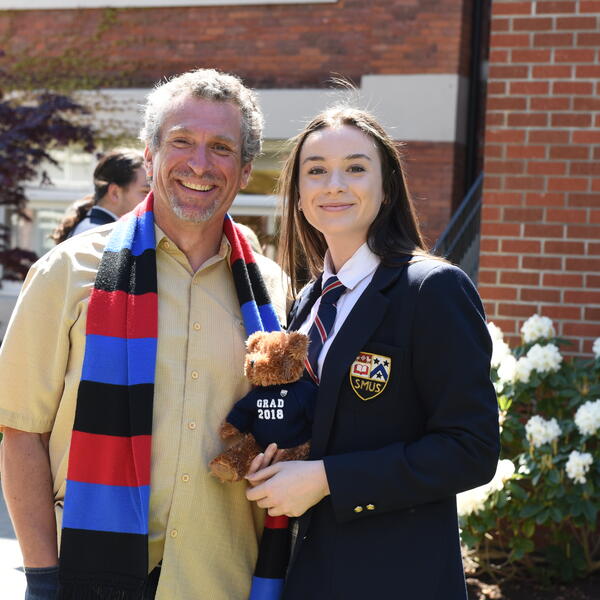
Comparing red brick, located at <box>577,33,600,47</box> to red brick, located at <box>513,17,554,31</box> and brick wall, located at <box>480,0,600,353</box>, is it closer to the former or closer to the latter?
brick wall, located at <box>480,0,600,353</box>

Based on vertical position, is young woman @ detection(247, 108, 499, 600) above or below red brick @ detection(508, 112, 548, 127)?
below

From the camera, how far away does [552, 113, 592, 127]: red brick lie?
5.29 m

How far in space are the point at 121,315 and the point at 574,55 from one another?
3.77m

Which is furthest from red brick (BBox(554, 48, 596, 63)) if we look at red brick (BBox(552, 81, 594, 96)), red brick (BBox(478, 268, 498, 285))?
red brick (BBox(478, 268, 498, 285))

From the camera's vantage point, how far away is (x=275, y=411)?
2.53 m

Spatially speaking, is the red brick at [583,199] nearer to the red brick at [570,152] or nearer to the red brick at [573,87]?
the red brick at [570,152]

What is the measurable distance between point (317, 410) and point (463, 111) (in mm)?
7125

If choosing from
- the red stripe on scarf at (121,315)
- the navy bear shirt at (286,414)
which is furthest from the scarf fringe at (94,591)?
the red stripe on scarf at (121,315)

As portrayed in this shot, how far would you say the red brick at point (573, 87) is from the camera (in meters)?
5.29

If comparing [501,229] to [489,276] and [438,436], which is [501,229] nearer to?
[489,276]

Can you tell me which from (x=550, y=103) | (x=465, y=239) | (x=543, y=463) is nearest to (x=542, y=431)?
(x=543, y=463)

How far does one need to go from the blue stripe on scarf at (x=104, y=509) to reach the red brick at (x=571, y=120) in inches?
150

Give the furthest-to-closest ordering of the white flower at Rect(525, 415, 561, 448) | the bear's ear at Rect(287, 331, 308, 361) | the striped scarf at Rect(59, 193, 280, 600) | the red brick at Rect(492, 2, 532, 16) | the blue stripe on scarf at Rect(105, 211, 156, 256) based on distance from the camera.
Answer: the red brick at Rect(492, 2, 532, 16)
the white flower at Rect(525, 415, 561, 448)
the blue stripe on scarf at Rect(105, 211, 156, 256)
the bear's ear at Rect(287, 331, 308, 361)
the striped scarf at Rect(59, 193, 280, 600)

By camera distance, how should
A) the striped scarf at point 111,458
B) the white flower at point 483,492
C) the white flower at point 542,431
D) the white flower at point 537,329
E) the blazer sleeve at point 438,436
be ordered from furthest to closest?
the white flower at point 537,329 < the white flower at point 542,431 < the white flower at point 483,492 < the striped scarf at point 111,458 < the blazer sleeve at point 438,436
